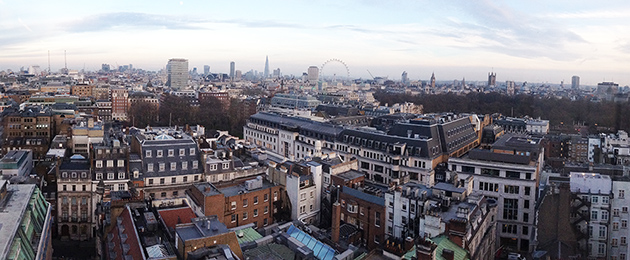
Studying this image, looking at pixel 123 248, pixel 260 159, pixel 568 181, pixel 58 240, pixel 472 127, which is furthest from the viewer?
pixel 472 127

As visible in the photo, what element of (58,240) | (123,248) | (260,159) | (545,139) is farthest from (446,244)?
(545,139)

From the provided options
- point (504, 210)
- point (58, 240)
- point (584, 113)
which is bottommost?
point (58, 240)

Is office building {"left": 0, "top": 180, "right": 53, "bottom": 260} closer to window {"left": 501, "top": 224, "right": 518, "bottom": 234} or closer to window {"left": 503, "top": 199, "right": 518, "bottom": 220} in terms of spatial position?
window {"left": 501, "top": 224, "right": 518, "bottom": 234}

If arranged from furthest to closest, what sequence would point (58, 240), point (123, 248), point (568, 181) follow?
point (58, 240) < point (568, 181) < point (123, 248)

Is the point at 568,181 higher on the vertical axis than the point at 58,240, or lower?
higher

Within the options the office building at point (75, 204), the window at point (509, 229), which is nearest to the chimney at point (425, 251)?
the window at point (509, 229)

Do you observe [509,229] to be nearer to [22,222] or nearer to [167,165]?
[167,165]

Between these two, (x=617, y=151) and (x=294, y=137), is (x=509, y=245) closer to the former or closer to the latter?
(x=617, y=151)

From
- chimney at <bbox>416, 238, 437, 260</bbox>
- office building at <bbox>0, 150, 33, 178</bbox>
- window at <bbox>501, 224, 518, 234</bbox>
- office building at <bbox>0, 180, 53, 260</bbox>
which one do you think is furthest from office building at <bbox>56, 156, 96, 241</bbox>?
window at <bbox>501, 224, 518, 234</bbox>

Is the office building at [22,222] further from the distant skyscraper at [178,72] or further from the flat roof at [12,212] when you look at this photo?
the distant skyscraper at [178,72]
